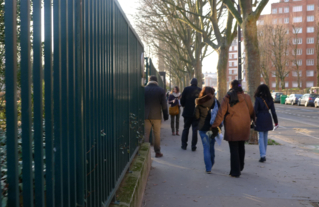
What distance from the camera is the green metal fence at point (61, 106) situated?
1.38 metres

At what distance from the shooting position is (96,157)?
2.75 metres

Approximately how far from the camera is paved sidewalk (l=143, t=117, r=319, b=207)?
4750mm

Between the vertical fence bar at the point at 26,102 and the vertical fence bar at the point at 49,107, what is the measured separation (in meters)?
0.23

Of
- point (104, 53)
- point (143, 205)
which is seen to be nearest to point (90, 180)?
point (104, 53)

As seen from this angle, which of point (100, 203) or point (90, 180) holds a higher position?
point (90, 180)

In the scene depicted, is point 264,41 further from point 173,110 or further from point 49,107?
point 49,107

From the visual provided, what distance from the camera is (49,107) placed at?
174 cm

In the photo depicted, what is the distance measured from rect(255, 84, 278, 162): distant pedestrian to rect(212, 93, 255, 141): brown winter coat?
128 cm

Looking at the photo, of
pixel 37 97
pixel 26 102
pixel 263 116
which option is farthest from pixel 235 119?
pixel 26 102

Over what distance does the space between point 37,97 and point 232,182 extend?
4693mm

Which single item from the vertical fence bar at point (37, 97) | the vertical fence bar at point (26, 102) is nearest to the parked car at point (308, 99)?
the vertical fence bar at point (37, 97)

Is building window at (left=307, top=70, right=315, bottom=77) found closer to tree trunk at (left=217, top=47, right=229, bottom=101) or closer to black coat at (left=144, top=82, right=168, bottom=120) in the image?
tree trunk at (left=217, top=47, right=229, bottom=101)

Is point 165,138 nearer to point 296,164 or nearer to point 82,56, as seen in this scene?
point 296,164

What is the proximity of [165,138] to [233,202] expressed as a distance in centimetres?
665
